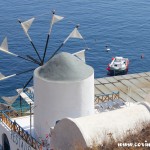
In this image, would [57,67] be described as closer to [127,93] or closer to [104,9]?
[127,93]

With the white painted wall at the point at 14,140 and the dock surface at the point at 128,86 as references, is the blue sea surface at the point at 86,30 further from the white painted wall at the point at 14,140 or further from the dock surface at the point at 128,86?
the white painted wall at the point at 14,140

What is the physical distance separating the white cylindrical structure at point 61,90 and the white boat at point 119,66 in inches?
2039

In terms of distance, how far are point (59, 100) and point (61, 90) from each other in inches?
34.1

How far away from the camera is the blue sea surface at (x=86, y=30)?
89.7 meters

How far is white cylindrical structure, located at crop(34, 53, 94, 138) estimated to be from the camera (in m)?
34.9

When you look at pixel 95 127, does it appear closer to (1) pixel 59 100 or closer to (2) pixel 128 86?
(1) pixel 59 100

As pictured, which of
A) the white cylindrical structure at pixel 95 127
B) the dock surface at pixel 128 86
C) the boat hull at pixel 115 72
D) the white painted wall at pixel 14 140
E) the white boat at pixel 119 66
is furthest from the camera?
the white boat at pixel 119 66

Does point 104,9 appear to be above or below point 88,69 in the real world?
below

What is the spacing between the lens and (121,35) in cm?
10581

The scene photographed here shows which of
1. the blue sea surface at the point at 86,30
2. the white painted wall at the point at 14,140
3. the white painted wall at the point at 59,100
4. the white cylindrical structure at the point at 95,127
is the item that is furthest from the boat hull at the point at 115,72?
the white cylindrical structure at the point at 95,127

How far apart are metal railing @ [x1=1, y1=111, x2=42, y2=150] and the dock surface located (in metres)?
26.5

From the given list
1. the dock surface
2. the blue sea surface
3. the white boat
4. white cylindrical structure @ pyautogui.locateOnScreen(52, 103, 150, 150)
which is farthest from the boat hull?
white cylindrical structure @ pyautogui.locateOnScreen(52, 103, 150, 150)

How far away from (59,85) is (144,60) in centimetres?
6147

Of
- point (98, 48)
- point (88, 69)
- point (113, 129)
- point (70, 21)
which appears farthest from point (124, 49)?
point (113, 129)
